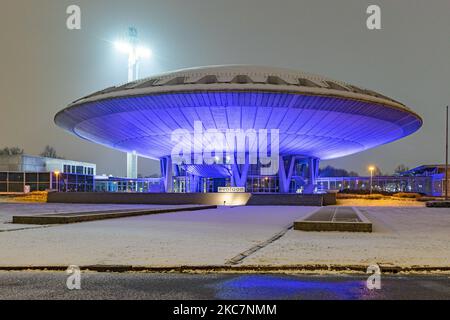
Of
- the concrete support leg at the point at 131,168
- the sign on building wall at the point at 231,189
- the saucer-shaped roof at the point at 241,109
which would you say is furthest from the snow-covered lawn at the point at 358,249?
the concrete support leg at the point at 131,168

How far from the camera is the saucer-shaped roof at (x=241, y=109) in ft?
109

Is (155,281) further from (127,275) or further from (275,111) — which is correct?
(275,111)

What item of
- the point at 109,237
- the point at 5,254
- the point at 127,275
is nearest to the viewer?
the point at 127,275

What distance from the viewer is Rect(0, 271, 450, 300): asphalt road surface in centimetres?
632

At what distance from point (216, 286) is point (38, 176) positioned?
79.3 metres

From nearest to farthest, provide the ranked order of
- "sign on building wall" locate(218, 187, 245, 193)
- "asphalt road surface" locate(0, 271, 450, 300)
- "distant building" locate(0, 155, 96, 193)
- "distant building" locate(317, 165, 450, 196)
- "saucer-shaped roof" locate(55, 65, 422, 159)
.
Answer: "asphalt road surface" locate(0, 271, 450, 300) → "saucer-shaped roof" locate(55, 65, 422, 159) → "sign on building wall" locate(218, 187, 245, 193) → "distant building" locate(317, 165, 450, 196) → "distant building" locate(0, 155, 96, 193)

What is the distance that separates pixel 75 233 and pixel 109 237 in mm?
1658

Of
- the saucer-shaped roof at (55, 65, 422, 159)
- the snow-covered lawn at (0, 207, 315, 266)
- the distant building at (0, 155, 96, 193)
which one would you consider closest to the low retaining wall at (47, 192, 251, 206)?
the saucer-shaped roof at (55, 65, 422, 159)

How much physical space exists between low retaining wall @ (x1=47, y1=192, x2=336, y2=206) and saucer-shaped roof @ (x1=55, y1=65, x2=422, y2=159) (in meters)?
5.22

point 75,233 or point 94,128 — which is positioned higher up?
point 94,128

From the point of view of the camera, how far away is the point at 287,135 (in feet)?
132

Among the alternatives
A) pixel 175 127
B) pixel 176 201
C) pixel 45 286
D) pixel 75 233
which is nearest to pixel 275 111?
pixel 175 127

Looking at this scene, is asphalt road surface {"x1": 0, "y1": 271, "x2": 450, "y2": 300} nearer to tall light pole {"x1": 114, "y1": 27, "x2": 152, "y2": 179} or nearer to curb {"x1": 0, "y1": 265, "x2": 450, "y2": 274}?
curb {"x1": 0, "y1": 265, "x2": 450, "y2": 274}

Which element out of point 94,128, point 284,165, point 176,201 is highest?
point 94,128
